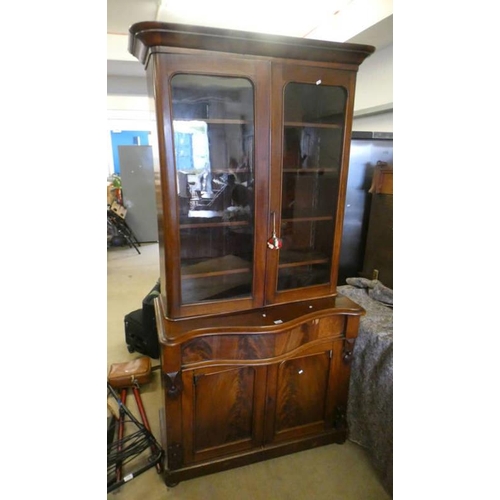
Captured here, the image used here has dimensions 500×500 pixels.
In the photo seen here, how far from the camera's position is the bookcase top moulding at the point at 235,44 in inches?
45.4

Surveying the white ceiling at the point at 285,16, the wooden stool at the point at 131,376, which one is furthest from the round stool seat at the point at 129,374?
the white ceiling at the point at 285,16

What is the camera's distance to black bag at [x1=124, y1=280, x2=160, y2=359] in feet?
8.05

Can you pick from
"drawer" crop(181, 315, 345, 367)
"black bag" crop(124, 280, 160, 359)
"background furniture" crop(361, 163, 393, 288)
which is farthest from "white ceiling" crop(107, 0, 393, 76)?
"black bag" crop(124, 280, 160, 359)

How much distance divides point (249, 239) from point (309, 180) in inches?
18.0

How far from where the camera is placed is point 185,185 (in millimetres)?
1433

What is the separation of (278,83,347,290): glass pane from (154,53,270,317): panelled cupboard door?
0.59ft

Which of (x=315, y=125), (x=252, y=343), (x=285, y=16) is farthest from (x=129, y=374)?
(x=285, y=16)

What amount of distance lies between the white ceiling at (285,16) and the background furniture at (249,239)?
1.11 m

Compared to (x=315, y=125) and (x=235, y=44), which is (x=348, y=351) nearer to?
(x=315, y=125)

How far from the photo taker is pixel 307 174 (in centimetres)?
166

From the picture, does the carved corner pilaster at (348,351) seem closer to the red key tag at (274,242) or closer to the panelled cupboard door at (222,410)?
the panelled cupboard door at (222,410)
